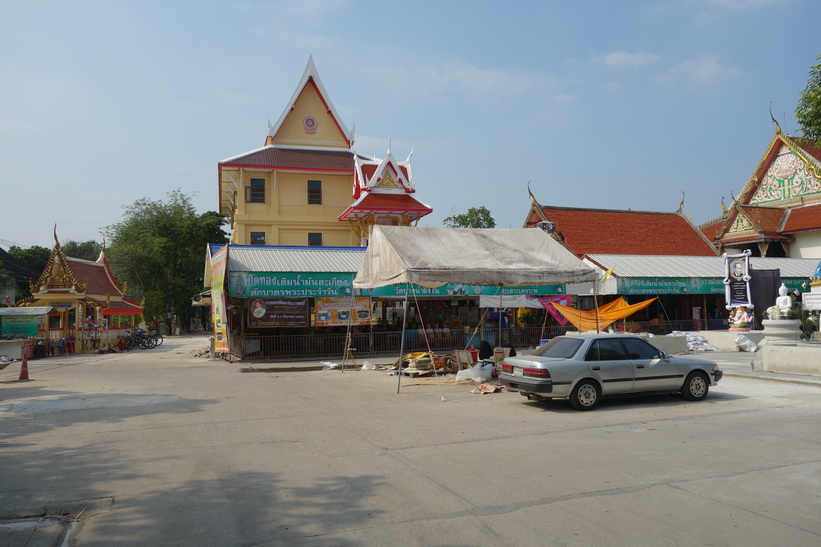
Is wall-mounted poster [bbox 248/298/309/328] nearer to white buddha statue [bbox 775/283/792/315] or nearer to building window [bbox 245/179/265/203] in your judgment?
building window [bbox 245/179/265/203]

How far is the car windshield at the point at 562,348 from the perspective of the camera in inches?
447

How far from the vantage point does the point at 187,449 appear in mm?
8227

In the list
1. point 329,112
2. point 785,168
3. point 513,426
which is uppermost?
point 329,112

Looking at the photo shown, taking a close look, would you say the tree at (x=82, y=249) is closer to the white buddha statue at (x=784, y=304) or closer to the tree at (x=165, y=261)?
the tree at (x=165, y=261)

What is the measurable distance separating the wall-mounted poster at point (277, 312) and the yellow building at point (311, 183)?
11.1 meters

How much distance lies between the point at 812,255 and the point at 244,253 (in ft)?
105

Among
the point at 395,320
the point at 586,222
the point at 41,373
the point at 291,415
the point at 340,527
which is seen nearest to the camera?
the point at 340,527

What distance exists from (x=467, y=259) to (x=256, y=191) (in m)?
23.6

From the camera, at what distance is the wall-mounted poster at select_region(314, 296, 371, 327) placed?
24.1 m

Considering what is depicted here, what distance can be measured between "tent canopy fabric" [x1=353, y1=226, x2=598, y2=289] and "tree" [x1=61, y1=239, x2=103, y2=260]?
71.6 m

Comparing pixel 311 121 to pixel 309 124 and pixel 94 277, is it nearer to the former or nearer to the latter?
pixel 309 124

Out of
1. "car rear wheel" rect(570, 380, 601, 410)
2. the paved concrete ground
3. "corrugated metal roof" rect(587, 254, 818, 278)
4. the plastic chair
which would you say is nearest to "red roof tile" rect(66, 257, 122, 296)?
the paved concrete ground

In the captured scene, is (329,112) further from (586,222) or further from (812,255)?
(812,255)

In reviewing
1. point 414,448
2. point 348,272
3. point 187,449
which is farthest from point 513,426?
point 348,272
